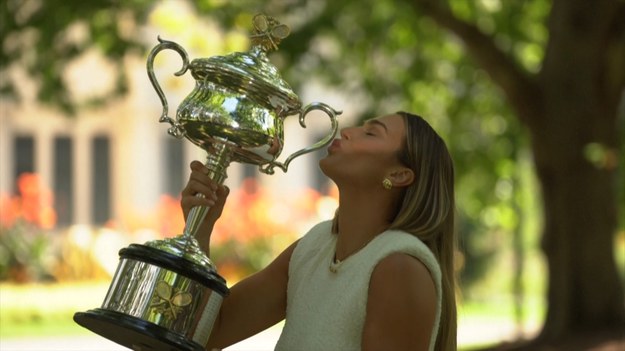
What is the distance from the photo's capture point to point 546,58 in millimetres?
12047

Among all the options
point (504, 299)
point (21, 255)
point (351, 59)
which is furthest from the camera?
point (504, 299)

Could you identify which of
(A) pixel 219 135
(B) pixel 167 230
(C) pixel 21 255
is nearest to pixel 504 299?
(B) pixel 167 230

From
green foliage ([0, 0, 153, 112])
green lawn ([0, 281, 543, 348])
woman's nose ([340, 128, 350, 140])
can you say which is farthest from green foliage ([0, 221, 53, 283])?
woman's nose ([340, 128, 350, 140])

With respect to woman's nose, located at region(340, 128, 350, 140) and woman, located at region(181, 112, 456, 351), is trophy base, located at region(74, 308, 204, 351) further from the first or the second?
woman's nose, located at region(340, 128, 350, 140)

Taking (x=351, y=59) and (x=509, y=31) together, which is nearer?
(x=509, y=31)

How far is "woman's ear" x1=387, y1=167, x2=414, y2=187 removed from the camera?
318 cm

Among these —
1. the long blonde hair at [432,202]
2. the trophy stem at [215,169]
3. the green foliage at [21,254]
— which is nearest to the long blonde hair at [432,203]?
the long blonde hair at [432,202]

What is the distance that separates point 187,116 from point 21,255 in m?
13.6

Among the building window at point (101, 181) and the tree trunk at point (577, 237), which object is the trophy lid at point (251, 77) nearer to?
the tree trunk at point (577, 237)

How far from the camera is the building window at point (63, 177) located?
23.8 metres

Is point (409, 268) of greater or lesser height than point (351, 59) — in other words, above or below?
below

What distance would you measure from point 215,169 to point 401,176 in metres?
0.45

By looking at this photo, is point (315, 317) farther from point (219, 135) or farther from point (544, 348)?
point (544, 348)

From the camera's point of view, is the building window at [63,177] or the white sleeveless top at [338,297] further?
the building window at [63,177]
